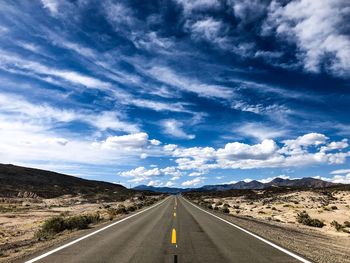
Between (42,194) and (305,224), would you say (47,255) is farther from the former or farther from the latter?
(42,194)

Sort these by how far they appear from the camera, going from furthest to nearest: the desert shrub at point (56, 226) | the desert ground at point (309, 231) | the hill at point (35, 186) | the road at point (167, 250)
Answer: the hill at point (35, 186) < the desert shrub at point (56, 226) < the desert ground at point (309, 231) < the road at point (167, 250)

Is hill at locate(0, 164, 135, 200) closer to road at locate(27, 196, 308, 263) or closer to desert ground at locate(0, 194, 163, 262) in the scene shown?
desert ground at locate(0, 194, 163, 262)

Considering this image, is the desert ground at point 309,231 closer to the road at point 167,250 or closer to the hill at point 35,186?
the road at point 167,250

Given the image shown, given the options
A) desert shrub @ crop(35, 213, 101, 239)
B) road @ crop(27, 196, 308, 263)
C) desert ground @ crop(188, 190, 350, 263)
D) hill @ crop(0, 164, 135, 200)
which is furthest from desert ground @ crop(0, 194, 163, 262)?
desert ground @ crop(188, 190, 350, 263)

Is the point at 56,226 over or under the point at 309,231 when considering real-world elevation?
under

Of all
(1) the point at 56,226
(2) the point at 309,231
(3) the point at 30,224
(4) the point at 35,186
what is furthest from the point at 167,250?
(4) the point at 35,186

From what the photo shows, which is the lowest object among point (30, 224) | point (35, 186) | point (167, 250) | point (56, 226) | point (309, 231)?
point (167, 250)

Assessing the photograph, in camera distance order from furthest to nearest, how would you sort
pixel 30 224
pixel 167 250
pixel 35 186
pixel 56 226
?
1. pixel 35 186
2. pixel 30 224
3. pixel 56 226
4. pixel 167 250

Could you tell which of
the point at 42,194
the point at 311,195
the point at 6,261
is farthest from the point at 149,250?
the point at 42,194

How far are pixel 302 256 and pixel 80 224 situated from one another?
1281 centimetres

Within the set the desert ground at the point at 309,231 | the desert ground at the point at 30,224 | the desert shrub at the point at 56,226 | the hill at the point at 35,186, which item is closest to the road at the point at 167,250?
the desert ground at the point at 309,231

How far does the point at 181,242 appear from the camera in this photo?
12805 millimetres

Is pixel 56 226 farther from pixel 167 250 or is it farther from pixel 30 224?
pixel 30 224

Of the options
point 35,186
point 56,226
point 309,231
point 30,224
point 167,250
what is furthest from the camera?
point 35,186
